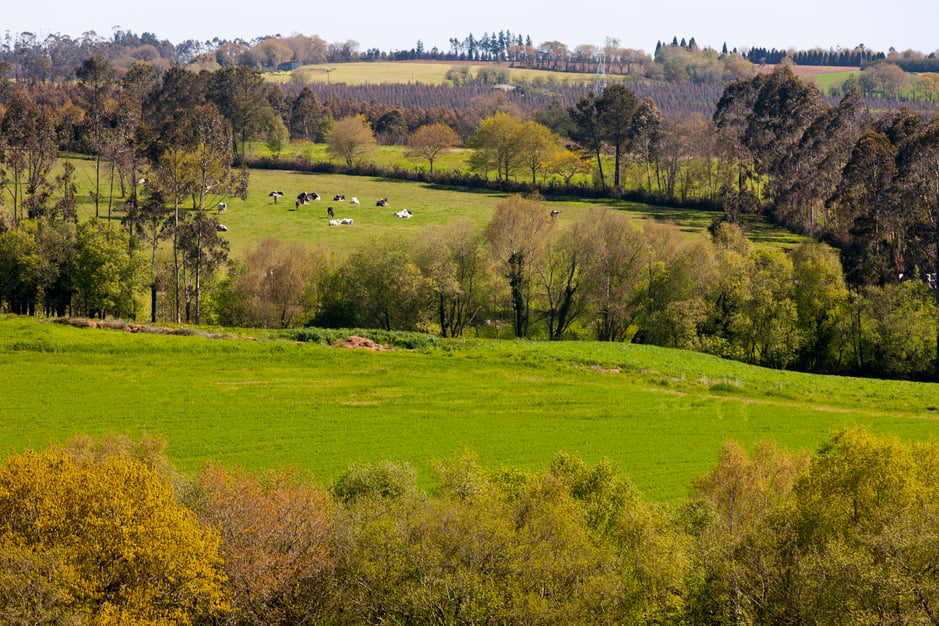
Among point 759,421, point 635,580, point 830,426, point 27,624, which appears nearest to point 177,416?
point 27,624

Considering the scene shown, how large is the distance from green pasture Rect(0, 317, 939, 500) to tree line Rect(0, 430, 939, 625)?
11.9 meters

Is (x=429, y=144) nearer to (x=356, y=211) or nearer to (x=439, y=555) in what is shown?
(x=356, y=211)

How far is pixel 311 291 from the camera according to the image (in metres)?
77.2

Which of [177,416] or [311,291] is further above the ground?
[311,291]

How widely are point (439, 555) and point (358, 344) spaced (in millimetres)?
41353

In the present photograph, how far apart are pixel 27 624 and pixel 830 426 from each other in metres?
45.3

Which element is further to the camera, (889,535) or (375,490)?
(375,490)

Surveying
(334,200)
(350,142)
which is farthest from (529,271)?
(350,142)

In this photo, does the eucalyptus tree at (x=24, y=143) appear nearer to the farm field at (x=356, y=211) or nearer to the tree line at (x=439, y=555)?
the farm field at (x=356, y=211)

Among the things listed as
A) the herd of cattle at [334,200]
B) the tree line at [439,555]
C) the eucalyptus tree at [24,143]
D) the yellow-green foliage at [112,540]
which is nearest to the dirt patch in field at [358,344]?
the tree line at [439,555]

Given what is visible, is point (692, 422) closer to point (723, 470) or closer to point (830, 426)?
point (830, 426)

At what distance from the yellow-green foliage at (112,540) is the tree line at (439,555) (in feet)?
0.17

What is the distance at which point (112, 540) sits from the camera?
23.4 m

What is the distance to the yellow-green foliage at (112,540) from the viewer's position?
74.3ft
